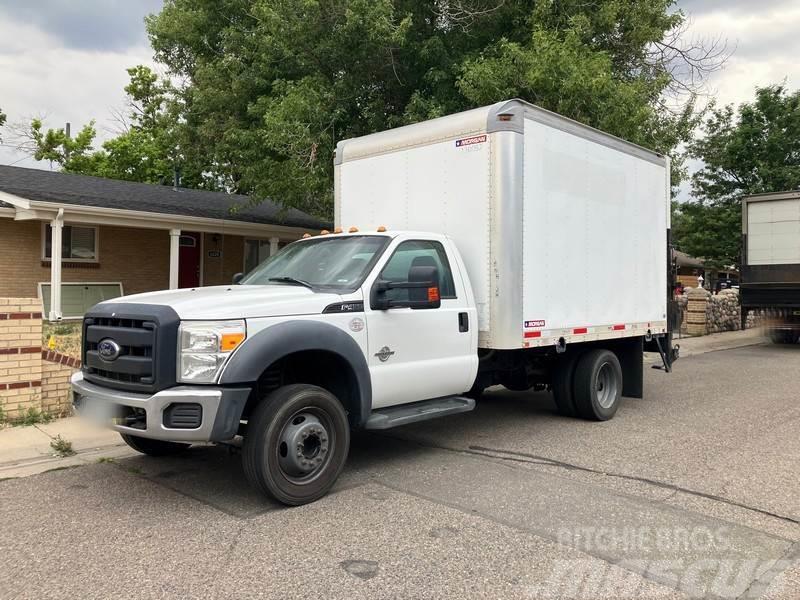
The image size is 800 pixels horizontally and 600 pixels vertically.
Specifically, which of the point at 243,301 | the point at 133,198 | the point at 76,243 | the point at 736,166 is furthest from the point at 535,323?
the point at 736,166

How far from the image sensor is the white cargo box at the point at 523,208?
6.11 metres

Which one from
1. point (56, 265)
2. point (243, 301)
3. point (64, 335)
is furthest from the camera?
Result: point (56, 265)

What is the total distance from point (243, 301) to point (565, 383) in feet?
14.0

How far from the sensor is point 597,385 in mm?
7723

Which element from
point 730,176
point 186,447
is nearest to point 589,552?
point 186,447

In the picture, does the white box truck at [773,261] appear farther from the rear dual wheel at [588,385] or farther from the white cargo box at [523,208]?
the rear dual wheel at [588,385]

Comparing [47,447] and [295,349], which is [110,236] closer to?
[47,447]

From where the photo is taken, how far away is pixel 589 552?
12.8 feet

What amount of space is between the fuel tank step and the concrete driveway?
1.53 feet

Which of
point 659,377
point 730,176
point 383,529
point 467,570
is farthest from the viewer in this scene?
point 730,176

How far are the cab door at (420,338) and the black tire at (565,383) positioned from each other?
1.89m

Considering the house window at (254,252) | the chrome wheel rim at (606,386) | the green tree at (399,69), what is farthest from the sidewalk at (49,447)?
the house window at (254,252)

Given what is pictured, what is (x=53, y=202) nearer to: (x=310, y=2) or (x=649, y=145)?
(x=310, y=2)

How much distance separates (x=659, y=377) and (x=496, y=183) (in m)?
6.88
